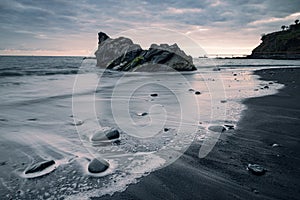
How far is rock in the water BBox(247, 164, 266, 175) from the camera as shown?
8.60 feet

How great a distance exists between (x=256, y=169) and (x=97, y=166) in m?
2.09

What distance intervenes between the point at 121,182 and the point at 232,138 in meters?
2.41

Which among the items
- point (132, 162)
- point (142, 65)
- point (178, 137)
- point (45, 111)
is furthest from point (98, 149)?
point (142, 65)

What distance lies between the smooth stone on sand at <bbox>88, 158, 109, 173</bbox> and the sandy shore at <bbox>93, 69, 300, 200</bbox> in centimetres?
58

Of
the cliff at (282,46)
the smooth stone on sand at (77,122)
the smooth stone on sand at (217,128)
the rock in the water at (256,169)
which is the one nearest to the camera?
the rock in the water at (256,169)

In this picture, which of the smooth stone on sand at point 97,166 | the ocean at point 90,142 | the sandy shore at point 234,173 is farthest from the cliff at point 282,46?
the smooth stone on sand at point 97,166

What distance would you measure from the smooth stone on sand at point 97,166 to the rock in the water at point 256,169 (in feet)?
6.29

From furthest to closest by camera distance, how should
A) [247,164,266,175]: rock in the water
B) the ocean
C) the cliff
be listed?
the cliff < [247,164,266,175]: rock in the water < the ocean

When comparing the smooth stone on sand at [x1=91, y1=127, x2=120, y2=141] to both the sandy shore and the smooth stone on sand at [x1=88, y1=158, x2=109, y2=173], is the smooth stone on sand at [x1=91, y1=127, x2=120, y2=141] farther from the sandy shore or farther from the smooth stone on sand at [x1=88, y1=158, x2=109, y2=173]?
the sandy shore

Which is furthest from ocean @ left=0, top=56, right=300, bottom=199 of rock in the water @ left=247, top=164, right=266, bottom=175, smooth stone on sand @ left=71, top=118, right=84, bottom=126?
rock in the water @ left=247, top=164, right=266, bottom=175

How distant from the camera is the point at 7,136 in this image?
4.08 m

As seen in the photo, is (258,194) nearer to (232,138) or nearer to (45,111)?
(232,138)

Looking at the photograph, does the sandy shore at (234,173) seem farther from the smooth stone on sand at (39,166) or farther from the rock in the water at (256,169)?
the smooth stone on sand at (39,166)

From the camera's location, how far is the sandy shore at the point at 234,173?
2.25 meters
